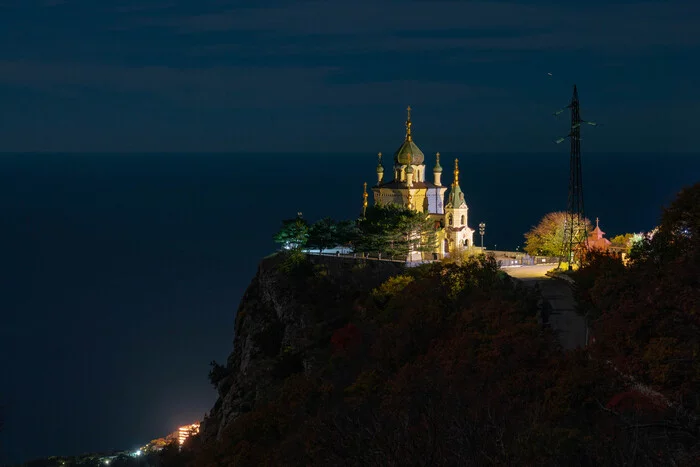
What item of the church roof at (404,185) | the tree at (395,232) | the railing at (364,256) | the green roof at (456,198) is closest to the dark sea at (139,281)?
the railing at (364,256)

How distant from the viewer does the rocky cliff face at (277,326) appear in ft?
114

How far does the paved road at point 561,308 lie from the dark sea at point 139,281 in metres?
33.8

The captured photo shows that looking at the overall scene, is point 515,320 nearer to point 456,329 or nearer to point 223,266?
point 456,329

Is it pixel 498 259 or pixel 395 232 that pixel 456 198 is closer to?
pixel 498 259

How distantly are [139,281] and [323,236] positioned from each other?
210 ft

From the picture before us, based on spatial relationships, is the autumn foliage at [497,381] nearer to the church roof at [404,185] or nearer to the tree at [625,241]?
the tree at [625,241]

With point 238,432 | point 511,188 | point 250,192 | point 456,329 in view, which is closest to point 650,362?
point 456,329

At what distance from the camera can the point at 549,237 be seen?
45.1m

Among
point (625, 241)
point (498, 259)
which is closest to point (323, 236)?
point (498, 259)

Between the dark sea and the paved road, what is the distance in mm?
33752

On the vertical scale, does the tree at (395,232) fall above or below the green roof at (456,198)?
below

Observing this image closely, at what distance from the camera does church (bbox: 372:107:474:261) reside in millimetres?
45500

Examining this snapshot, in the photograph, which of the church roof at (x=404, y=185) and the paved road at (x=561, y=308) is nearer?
the paved road at (x=561, y=308)

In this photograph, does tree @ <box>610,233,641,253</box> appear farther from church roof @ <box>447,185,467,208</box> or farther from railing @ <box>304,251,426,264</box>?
railing @ <box>304,251,426,264</box>
